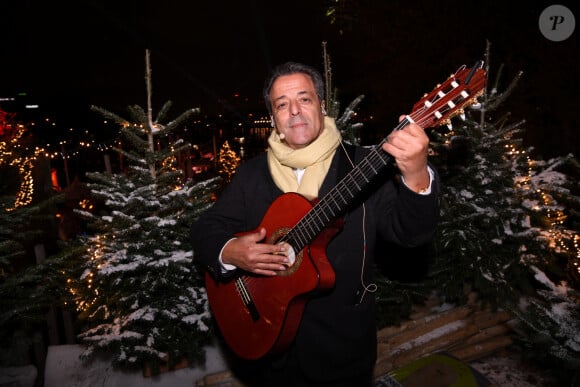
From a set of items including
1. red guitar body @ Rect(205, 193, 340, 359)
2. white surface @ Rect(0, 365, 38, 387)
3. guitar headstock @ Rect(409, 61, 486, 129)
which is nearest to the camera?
guitar headstock @ Rect(409, 61, 486, 129)

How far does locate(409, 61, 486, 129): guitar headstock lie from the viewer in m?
1.45

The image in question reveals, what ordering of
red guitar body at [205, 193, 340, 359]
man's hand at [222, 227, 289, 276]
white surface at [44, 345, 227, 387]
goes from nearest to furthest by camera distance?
1. red guitar body at [205, 193, 340, 359]
2. man's hand at [222, 227, 289, 276]
3. white surface at [44, 345, 227, 387]

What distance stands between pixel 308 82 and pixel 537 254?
3283 mm

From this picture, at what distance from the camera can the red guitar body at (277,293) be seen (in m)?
1.91

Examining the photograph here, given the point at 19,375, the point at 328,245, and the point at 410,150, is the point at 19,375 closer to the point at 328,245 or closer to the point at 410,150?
the point at 328,245

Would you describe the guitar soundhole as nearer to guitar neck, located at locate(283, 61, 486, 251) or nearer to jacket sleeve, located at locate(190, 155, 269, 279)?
guitar neck, located at locate(283, 61, 486, 251)

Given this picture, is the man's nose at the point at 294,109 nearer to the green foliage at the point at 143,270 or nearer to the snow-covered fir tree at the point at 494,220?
the green foliage at the point at 143,270

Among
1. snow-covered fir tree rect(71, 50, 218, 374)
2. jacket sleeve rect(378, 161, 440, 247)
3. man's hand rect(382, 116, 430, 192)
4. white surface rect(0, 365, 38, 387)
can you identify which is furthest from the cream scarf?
white surface rect(0, 365, 38, 387)

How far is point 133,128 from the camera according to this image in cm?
341

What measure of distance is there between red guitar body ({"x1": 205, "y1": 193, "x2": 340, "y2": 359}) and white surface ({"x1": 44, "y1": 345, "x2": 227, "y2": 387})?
139 centimetres

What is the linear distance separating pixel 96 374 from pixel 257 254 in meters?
2.51

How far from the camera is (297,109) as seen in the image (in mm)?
2168

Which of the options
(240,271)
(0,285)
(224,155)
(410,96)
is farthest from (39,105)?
(240,271)

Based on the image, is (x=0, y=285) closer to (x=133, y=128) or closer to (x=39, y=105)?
(x=133, y=128)
